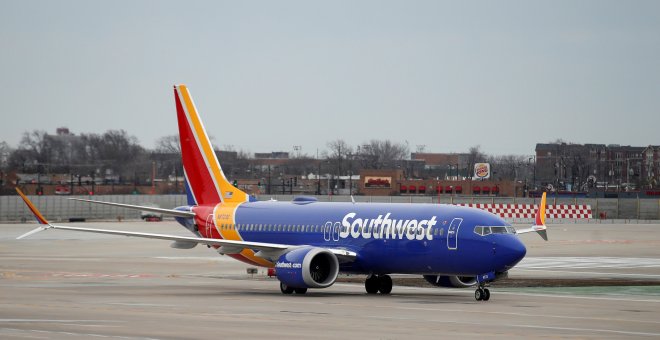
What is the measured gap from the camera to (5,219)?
115938mm

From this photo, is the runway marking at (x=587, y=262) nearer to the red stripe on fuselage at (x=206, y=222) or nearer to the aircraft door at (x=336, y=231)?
the red stripe on fuselage at (x=206, y=222)

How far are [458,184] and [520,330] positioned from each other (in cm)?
14166

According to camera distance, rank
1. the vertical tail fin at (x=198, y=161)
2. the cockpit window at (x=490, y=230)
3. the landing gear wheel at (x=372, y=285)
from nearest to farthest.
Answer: the cockpit window at (x=490, y=230) < the landing gear wheel at (x=372, y=285) < the vertical tail fin at (x=198, y=161)

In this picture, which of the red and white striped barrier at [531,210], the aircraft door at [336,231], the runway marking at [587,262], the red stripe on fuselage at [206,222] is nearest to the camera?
the aircraft door at [336,231]

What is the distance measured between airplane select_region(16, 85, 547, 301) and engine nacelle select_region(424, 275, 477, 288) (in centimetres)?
4

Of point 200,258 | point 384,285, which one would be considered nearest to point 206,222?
point 384,285

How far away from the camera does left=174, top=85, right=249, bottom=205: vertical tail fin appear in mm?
50281

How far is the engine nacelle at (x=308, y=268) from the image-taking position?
132 feet

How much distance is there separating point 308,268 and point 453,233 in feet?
17.2

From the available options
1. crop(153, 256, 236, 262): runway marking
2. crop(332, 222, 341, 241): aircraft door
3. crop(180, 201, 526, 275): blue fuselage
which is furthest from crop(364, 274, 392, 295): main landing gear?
crop(153, 256, 236, 262): runway marking

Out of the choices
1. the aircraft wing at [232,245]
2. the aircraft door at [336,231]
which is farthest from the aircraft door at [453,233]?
the aircraft door at [336,231]

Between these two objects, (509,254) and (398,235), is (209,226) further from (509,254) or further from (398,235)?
(509,254)

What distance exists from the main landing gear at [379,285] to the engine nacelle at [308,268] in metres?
2.26

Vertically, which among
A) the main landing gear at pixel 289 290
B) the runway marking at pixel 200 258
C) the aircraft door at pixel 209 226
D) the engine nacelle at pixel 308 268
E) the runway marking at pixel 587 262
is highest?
the aircraft door at pixel 209 226
